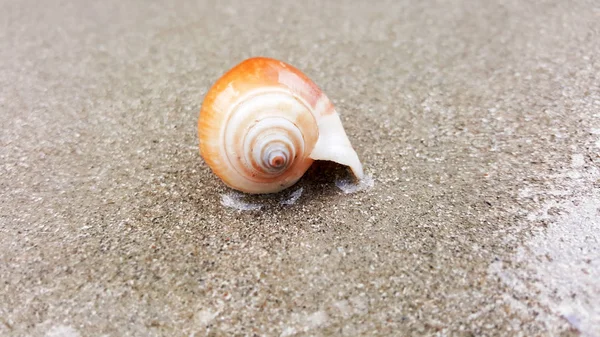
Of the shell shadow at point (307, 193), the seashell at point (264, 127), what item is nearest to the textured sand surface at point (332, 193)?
the shell shadow at point (307, 193)

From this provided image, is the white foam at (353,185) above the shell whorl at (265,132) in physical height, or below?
below

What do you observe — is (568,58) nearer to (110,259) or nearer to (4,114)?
(110,259)

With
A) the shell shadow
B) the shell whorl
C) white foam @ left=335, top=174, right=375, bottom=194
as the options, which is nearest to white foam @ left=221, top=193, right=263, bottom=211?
the shell shadow

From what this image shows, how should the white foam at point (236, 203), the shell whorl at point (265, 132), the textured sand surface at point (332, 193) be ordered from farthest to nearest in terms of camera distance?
the white foam at point (236, 203)
the shell whorl at point (265, 132)
the textured sand surface at point (332, 193)

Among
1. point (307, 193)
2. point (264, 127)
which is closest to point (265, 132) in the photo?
point (264, 127)

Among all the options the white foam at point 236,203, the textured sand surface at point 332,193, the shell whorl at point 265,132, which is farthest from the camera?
the white foam at point 236,203

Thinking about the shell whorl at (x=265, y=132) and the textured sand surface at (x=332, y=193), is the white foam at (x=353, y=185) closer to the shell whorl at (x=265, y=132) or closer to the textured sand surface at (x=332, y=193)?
the textured sand surface at (x=332, y=193)

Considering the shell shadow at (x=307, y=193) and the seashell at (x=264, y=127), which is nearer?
the seashell at (x=264, y=127)

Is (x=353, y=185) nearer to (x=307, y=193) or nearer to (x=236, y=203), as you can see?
(x=307, y=193)
